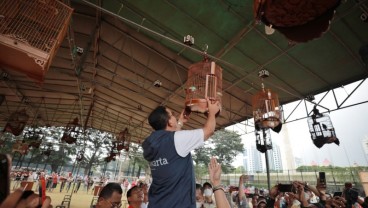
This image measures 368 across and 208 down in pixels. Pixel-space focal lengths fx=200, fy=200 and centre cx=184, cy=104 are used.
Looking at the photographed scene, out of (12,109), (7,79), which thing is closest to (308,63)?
(7,79)

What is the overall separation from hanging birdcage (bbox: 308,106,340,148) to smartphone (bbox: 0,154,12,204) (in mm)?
5705

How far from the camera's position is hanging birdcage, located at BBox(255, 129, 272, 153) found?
243 inches

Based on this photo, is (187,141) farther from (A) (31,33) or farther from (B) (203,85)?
(A) (31,33)

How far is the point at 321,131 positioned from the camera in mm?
4992

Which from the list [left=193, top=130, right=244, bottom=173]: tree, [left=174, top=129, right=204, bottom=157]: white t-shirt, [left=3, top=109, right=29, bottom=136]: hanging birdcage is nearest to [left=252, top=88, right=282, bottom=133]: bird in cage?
[left=174, top=129, right=204, bottom=157]: white t-shirt

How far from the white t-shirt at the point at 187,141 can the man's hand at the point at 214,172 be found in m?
0.16

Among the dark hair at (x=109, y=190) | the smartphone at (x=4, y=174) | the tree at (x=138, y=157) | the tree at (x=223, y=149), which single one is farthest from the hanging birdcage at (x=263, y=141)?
the tree at (x=223, y=149)

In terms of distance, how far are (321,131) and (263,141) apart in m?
1.63

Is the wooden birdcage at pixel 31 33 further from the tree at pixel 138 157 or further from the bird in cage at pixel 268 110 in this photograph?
the tree at pixel 138 157

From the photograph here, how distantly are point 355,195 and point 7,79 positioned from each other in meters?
10.9

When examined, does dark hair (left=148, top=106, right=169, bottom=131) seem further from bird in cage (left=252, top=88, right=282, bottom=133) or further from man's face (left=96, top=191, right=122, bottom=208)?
bird in cage (left=252, top=88, right=282, bottom=133)

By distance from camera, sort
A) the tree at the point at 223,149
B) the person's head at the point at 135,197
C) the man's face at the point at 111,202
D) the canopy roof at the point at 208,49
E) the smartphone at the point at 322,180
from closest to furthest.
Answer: the man's face at the point at 111,202
the person's head at the point at 135,197
the smartphone at the point at 322,180
the canopy roof at the point at 208,49
the tree at the point at 223,149

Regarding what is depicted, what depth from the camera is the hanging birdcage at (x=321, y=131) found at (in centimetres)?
482

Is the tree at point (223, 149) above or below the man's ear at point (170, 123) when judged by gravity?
above
